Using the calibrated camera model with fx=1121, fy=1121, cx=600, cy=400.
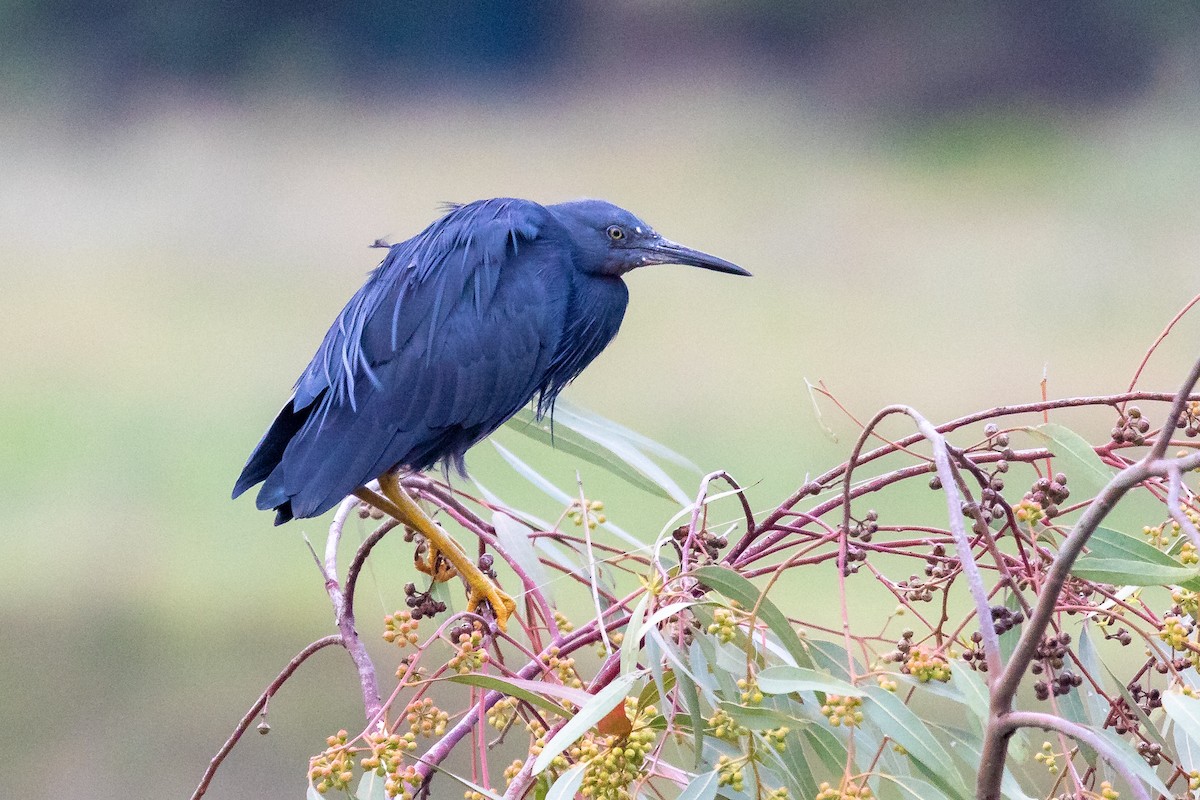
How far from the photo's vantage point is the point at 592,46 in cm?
279

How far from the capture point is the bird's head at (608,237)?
1229mm

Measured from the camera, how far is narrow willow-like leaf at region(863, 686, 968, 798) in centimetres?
55

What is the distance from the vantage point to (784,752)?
63cm

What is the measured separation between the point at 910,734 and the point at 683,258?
715mm

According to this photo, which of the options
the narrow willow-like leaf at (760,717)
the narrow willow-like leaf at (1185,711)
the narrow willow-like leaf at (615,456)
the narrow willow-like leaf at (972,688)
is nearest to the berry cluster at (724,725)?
the narrow willow-like leaf at (760,717)

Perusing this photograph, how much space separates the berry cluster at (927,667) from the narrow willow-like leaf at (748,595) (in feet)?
0.21

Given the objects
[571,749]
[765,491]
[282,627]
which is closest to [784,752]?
[571,749]

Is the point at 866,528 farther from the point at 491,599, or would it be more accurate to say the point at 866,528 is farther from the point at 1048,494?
the point at 491,599

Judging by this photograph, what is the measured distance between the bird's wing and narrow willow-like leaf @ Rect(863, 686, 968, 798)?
61 cm

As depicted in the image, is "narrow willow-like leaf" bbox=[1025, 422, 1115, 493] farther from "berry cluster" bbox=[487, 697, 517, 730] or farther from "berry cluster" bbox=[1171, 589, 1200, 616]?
"berry cluster" bbox=[487, 697, 517, 730]

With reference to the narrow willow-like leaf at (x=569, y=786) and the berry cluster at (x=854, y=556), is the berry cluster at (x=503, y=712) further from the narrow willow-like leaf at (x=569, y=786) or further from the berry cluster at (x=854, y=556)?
the berry cluster at (x=854, y=556)

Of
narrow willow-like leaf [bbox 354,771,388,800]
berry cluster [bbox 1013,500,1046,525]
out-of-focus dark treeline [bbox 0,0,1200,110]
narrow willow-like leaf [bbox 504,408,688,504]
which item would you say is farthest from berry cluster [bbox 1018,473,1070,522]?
out-of-focus dark treeline [bbox 0,0,1200,110]

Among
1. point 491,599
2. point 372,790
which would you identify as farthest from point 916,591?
point 491,599

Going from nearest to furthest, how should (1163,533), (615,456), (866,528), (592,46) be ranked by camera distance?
(866,528) → (1163,533) → (615,456) → (592,46)
